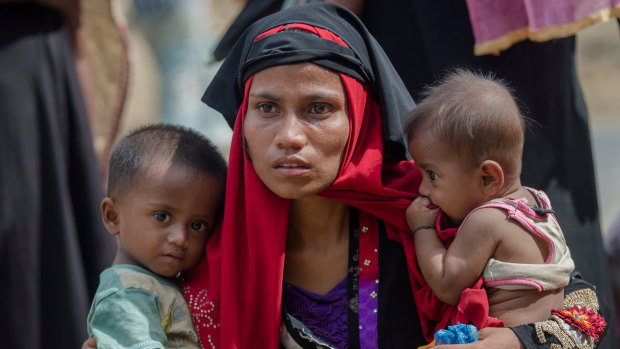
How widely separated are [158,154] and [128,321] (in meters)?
0.60

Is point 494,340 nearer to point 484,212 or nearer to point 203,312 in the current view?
point 484,212

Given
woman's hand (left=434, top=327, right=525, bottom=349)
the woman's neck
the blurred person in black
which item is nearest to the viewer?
woman's hand (left=434, top=327, right=525, bottom=349)

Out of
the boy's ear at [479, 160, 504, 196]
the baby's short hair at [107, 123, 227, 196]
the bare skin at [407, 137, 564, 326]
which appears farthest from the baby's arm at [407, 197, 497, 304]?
the baby's short hair at [107, 123, 227, 196]

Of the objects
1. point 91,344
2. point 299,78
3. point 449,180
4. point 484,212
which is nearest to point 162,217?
point 91,344

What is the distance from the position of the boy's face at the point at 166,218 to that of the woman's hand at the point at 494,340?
38.4 inches

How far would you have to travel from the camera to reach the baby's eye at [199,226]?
283 centimetres

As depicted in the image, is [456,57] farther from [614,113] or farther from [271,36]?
[614,113]

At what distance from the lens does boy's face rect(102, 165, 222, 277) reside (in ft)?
9.00

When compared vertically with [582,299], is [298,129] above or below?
above

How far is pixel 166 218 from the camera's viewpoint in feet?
9.11

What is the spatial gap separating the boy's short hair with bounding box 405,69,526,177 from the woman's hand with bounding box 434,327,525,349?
495mm

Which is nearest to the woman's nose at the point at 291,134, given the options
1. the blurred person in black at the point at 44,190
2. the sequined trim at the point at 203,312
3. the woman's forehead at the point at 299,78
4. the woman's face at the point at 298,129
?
the woman's face at the point at 298,129

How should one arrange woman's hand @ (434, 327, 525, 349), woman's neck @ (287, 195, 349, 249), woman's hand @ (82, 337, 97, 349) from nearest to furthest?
woman's hand @ (434, 327, 525, 349)
woman's hand @ (82, 337, 97, 349)
woman's neck @ (287, 195, 349, 249)

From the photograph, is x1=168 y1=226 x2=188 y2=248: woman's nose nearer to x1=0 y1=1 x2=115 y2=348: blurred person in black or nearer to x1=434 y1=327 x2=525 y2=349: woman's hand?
x1=434 y1=327 x2=525 y2=349: woman's hand
